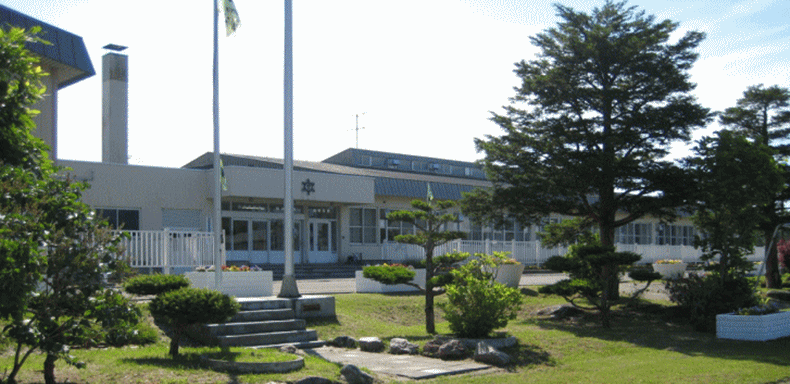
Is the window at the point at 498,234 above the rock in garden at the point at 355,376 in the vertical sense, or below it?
above

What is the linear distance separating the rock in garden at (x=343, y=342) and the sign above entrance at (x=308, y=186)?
17.2 metres

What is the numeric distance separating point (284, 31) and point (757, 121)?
69.0ft

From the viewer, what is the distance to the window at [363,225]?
109 feet

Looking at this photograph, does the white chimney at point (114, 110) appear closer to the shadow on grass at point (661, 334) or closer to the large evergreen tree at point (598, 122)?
the large evergreen tree at point (598, 122)

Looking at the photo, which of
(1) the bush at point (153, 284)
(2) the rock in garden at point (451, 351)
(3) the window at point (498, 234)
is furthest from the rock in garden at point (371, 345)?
(3) the window at point (498, 234)

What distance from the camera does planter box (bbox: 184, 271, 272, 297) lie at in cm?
1516

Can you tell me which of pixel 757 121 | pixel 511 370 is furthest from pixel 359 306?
pixel 757 121

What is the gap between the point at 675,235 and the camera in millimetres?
51812

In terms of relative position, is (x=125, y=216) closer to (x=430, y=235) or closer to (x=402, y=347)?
(x=430, y=235)

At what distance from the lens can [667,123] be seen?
19.0 metres

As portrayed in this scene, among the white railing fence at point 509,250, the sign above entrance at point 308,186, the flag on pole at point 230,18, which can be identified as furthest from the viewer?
the sign above entrance at point 308,186

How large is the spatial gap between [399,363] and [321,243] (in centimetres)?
2151

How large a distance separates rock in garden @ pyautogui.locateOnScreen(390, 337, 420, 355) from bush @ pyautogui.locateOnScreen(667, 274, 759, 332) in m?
8.04

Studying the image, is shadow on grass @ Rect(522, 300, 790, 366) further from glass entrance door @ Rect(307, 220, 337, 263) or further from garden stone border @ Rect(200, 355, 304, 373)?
glass entrance door @ Rect(307, 220, 337, 263)
